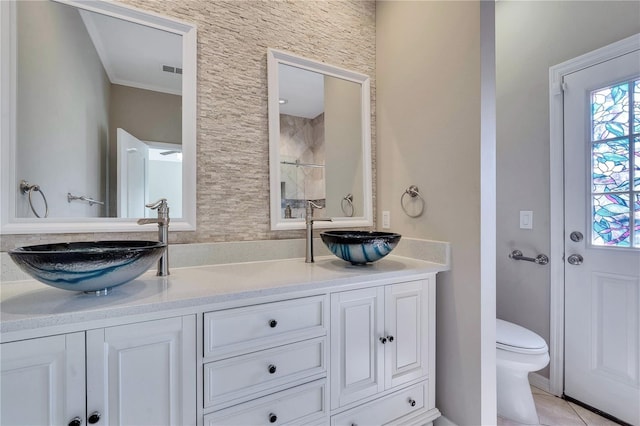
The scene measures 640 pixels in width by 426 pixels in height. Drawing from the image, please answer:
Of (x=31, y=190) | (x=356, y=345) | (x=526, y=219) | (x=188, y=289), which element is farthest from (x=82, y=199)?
(x=526, y=219)

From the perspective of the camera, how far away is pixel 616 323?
1.68m

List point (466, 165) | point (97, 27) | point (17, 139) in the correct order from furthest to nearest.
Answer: point (466, 165), point (97, 27), point (17, 139)

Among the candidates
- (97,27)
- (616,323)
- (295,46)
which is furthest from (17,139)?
(616,323)

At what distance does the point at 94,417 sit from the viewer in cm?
83

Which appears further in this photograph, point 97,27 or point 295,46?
point 295,46

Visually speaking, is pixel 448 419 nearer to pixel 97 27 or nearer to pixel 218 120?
pixel 218 120

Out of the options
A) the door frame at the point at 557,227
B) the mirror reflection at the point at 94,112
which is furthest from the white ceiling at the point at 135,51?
the door frame at the point at 557,227

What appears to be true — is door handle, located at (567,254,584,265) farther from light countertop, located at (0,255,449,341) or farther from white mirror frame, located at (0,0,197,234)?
white mirror frame, located at (0,0,197,234)

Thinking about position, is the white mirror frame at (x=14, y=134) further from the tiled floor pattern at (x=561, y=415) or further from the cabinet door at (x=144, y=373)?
the tiled floor pattern at (x=561, y=415)

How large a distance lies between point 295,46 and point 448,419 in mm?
2125

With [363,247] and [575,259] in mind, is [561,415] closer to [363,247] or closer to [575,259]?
[575,259]

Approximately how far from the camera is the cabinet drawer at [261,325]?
990 mm

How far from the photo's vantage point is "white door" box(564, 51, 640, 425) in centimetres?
164

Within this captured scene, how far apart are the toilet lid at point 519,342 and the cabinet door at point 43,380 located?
1.85m
